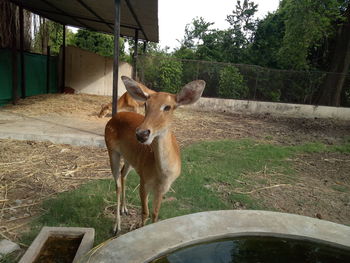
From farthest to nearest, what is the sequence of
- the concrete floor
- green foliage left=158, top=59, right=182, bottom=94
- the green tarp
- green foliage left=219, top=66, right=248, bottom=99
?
green foliage left=219, top=66, right=248, bottom=99
green foliage left=158, top=59, right=182, bottom=94
the green tarp
the concrete floor

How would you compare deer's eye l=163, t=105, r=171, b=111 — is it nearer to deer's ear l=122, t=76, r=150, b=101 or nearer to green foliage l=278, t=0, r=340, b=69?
deer's ear l=122, t=76, r=150, b=101

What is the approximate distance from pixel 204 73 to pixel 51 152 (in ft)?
36.7

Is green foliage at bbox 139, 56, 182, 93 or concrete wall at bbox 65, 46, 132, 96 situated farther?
green foliage at bbox 139, 56, 182, 93

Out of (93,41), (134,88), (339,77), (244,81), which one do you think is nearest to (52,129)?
(134,88)

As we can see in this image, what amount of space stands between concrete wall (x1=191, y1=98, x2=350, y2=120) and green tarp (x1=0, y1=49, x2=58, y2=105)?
6.61 meters

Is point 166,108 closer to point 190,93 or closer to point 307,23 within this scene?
point 190,93

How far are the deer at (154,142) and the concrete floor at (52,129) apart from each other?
2706 millimetres

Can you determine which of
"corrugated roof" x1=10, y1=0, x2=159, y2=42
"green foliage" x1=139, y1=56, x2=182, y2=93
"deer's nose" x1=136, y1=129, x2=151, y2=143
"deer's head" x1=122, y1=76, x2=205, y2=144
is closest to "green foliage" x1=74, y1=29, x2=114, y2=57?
"green foliage" x1=139, y1=56, x2=182, y2=93

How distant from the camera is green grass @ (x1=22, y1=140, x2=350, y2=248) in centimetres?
352

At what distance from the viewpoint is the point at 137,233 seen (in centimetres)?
170

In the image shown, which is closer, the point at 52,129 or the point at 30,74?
the point at 52,129

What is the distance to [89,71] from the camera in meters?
14.6

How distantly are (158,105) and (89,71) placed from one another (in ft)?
42.4

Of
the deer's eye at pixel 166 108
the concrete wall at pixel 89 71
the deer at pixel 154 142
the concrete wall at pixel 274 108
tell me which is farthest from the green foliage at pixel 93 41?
the deer's eye at pixel 166 108
